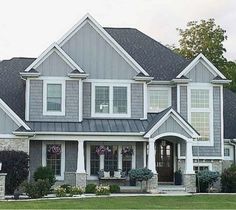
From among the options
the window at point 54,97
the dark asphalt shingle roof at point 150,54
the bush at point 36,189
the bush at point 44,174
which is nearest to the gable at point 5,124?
the bush at point 44,174

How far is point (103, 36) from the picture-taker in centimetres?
3375

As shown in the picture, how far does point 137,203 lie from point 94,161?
9.30m

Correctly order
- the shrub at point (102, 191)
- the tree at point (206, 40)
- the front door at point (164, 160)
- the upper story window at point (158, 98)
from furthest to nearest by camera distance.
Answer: the tree at point (206, 40) → the upper story window at point (158, 98) → the front door at point (164, 160) → the shrub at point (102, 191)

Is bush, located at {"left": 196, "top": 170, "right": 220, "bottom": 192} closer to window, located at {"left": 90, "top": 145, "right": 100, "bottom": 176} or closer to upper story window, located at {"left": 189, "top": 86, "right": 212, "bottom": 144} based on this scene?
upper story window, located at {"left": 189, "top": 86, "right": 212, "bottom": 144}

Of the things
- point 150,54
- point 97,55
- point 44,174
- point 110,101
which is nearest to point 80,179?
point 44,174

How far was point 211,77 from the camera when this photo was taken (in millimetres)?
34625

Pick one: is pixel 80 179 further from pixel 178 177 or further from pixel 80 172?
pixel 178 177

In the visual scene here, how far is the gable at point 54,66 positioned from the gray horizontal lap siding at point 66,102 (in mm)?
586

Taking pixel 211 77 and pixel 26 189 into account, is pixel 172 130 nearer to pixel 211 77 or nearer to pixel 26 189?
pixel 211 77

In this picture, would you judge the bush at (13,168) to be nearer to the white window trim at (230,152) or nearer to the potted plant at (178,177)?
the potted plant at (178,177)

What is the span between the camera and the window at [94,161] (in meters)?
33.2

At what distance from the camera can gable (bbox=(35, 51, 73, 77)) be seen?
32.8 m

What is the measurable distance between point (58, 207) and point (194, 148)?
13.7 m

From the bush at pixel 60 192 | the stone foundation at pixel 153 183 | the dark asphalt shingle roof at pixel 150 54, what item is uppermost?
the dark asphalt shingle roof at pixel 150 54
